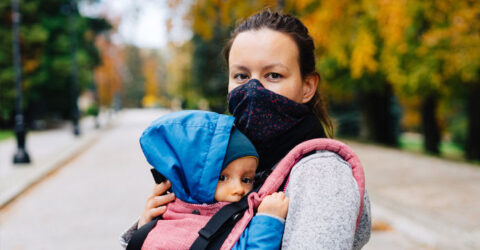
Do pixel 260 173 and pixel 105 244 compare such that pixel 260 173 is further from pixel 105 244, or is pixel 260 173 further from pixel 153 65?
pixel 153 65

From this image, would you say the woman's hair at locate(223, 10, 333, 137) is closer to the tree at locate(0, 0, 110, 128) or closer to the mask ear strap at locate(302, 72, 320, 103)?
the mask ear strap at locate(302, 72, 320, 103)

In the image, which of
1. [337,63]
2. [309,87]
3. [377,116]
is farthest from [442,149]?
[309,87]

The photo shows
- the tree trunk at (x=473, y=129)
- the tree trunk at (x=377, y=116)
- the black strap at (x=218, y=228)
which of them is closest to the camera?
the black strap at (x=218, y=228)

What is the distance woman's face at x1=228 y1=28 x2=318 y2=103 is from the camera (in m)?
1.50

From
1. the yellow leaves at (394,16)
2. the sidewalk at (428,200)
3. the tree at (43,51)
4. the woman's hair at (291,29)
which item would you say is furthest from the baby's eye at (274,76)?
the tree at (43,51)

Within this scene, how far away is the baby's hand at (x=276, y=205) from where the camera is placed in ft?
4.11

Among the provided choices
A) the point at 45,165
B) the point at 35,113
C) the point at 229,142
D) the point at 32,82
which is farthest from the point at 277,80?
the point at 35,113

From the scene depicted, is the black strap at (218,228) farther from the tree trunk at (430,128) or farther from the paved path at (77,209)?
the tree trunk at (430,128)

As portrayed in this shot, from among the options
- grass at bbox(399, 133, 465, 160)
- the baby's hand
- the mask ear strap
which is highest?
the mask ear strap

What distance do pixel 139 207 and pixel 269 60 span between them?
6.39 meters

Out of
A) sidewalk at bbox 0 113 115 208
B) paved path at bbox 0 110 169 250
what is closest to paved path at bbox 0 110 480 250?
paved path at bbox 0 110 169 250

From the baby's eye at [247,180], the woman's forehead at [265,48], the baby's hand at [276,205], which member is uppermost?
the woman's forehead at [265,48]

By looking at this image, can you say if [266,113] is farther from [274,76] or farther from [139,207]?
[139,207]

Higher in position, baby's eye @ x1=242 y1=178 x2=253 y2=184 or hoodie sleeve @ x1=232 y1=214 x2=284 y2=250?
baby's eye @ x1=242 y1=178 x2=253 y2=184
